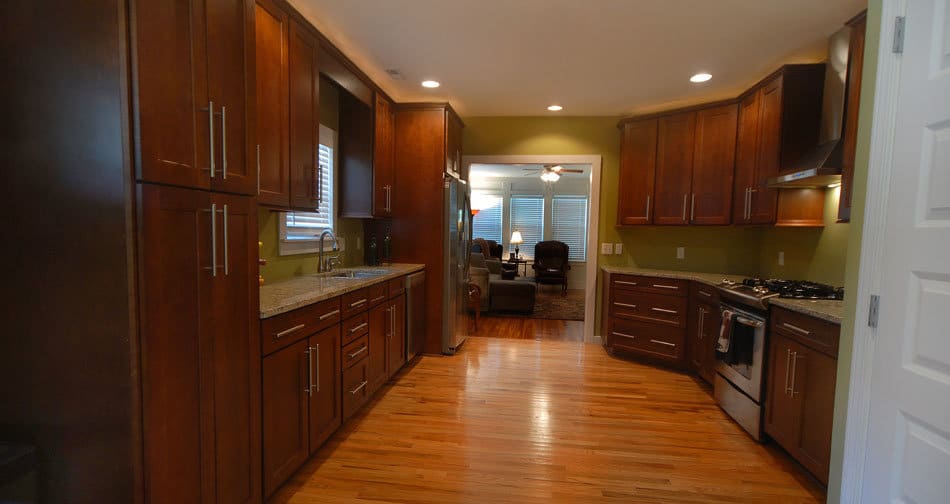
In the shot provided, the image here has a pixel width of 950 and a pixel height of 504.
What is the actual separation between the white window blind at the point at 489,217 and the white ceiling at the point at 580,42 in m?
4.86

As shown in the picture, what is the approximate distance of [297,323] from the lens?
183 cm

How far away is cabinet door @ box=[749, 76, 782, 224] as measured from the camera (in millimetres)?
2930

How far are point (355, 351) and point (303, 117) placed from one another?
1453mm

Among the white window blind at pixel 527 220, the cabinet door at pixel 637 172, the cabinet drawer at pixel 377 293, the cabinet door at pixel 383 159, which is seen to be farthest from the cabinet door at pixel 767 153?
the white window blind at pixel 527 220

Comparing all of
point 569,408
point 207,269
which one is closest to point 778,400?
point 569,408

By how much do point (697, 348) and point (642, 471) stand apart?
5.48 ft

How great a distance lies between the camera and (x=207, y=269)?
1.29m

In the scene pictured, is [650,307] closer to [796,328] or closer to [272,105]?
[796,328]

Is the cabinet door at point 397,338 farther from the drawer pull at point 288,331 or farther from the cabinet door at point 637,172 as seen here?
the cabinet door at point 637,172

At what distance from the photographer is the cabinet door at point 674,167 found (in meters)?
3.73

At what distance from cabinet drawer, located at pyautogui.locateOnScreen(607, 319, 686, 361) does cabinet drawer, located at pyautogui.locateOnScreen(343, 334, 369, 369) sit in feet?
8.20

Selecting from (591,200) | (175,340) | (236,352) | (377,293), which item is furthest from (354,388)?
(591,200)

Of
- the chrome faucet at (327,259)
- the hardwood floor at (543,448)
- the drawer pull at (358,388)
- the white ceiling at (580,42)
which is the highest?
the white ceiling at (580,42)

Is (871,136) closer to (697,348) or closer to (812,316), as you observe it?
(812,316)
